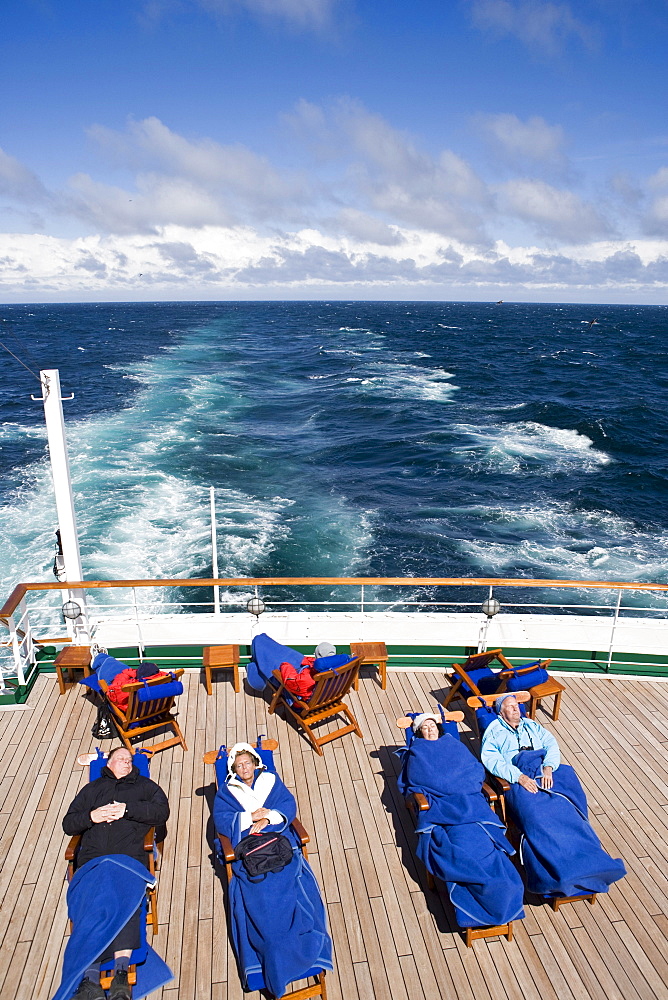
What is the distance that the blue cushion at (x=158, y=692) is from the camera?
225 inches

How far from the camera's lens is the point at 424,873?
4.69 metres

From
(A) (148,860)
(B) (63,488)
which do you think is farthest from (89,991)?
(B) (63,488)

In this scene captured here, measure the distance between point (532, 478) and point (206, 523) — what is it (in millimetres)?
14437

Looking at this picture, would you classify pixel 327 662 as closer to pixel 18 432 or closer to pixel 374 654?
pixel 374 654

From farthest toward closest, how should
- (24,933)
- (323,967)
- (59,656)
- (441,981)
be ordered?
(59,656), (24,933), (441,981), (323,967)

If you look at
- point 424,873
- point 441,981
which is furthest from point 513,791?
point 441,981

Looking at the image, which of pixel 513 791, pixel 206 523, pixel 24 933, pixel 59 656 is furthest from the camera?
pixel 206 523

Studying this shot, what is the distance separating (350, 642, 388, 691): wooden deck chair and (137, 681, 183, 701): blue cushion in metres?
1.99

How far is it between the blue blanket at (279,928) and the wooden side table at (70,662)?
A: 3.41 meters

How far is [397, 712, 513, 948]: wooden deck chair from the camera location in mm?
4152

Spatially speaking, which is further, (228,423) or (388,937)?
(228,423)

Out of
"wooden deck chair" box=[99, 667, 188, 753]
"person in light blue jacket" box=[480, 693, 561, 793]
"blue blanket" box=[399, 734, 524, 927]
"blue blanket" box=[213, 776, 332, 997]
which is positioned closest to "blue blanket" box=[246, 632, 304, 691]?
"wooden deck chair" box=[99, 667, 188, 753]

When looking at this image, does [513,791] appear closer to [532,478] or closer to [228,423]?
[532,478]

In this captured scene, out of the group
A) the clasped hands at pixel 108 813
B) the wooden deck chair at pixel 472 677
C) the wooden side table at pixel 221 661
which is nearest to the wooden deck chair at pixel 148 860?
the clasped hands at pixel 108 813
